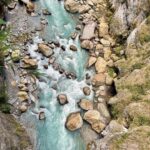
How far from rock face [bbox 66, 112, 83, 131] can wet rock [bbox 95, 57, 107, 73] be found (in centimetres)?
309

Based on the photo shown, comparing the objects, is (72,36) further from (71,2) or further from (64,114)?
(64,114)

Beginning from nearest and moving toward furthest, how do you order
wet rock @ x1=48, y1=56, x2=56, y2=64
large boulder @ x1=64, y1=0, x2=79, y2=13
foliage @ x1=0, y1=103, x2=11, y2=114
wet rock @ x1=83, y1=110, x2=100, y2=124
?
foliage @ x1=0, y1=103, x2=11, y2=114
wet rock @ x1=83, y1=110, x2=100, y2=124
wet rock @ x1=48, y1=56, x2=56, y2=64
large boulder @ x1=64, y1=0, x2=79, y2=13

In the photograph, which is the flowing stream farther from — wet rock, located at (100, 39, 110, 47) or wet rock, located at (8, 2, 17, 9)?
wet rock, located at (8, 2, 17, 9)

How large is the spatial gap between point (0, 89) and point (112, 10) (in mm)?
9313

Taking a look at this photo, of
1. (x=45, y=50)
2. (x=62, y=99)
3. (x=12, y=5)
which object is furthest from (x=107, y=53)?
(x=12, y=5)

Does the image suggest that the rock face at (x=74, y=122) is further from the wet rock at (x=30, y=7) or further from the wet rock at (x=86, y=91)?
the wet rock at (x=30, y=7)

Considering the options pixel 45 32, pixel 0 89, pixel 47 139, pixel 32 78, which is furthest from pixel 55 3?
pixel 47 139

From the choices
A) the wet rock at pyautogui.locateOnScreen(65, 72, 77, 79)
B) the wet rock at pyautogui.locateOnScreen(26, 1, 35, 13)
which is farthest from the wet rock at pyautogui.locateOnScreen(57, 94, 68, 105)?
the wet rock at pyautogui.locateOnScreen(26, 1, 35, 13)

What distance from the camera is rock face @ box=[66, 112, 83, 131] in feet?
48.6

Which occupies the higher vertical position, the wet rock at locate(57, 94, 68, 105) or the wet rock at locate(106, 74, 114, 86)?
the wet rock at locate(106, 74, 114, 86)

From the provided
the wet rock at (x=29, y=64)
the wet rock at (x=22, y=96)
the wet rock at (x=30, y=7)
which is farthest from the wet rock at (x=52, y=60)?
the wet rock at (x=30, y=7)

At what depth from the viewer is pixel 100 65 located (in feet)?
57.5

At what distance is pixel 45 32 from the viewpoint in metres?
18.9

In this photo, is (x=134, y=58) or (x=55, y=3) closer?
(x=134, y=58)
